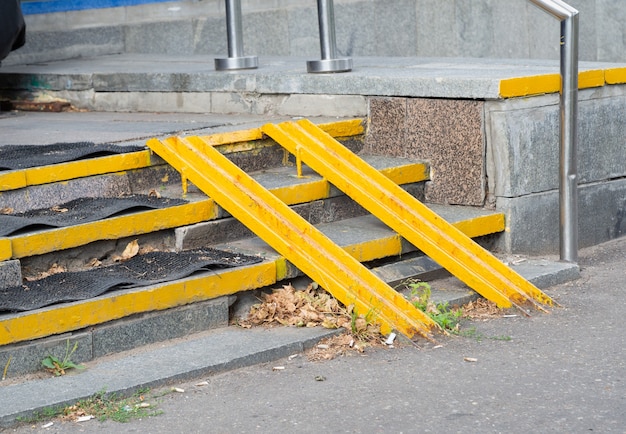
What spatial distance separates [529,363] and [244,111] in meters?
2.91

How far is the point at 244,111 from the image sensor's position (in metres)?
6.34

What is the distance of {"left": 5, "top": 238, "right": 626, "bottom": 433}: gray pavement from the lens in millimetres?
3400

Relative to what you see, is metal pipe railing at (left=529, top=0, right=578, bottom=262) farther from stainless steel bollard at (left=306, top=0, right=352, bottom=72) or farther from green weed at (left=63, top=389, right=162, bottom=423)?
green weed at (left=63, top=389, right=162, bottom=423)

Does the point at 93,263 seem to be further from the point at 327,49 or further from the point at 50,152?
the point at 327,49

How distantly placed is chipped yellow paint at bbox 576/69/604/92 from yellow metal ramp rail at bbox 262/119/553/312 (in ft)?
4.33

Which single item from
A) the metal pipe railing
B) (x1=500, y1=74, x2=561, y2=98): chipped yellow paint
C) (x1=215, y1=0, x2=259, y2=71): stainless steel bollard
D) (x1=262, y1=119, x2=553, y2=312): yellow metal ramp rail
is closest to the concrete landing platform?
(x1=500, y1=74, x2=561, y2=98): chipped yellow paint

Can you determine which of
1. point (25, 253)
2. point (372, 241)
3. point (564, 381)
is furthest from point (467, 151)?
point (25, 253)

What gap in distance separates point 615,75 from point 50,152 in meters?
3.05

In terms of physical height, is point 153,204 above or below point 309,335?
above

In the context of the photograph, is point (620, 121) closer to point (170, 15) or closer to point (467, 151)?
point (467, 151)

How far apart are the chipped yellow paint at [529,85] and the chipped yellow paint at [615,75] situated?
15.3 inches

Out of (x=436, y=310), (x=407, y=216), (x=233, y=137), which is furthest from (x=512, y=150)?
(x=233, y=137)

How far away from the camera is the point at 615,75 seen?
5.82 meters

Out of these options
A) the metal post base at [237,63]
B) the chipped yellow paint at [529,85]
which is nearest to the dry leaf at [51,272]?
the chipped yellow paint at [529,85]
